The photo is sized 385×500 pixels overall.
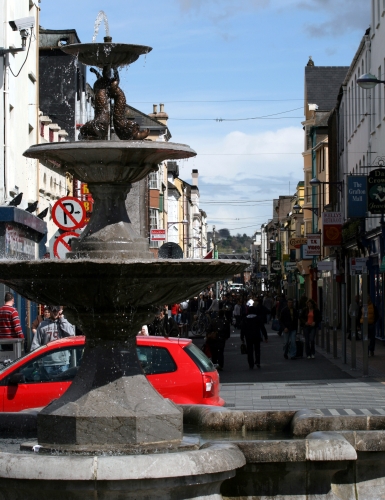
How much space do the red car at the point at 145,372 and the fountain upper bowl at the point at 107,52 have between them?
4.62 m

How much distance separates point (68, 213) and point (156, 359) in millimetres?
6448

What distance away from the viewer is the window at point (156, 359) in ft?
43.3

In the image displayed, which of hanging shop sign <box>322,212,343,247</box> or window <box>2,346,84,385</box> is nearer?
window <box>2,346,84,385</box>

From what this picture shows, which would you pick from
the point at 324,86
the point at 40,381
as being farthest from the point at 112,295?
the point at 324,86

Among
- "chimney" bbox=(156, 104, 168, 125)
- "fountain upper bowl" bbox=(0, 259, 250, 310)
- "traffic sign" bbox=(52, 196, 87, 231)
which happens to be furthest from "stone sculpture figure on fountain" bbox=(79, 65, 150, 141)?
"chimney" bbox=(156, 104, 168, 125)

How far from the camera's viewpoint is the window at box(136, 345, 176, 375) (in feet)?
43.3

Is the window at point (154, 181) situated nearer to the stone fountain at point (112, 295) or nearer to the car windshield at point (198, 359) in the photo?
the car windshield at point (198, 359)

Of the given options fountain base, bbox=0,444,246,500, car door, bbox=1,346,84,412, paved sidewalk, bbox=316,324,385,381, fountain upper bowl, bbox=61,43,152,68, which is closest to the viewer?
fountain base, bbox=0,444,246,500

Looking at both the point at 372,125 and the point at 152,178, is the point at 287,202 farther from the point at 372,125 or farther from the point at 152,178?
the point at 372,125

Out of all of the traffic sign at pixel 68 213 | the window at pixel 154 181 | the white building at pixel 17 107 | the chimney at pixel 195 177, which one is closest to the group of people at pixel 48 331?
the traffic sign at pixel 68 213

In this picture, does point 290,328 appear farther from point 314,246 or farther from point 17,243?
point 314,246

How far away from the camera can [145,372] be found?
43.3 ft

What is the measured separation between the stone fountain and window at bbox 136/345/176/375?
4.12 meters

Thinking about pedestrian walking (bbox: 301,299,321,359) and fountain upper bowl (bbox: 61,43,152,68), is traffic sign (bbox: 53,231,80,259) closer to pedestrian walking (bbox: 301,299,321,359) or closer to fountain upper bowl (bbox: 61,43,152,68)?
fountain upper bowl (bbox: 61,43,152,68)
